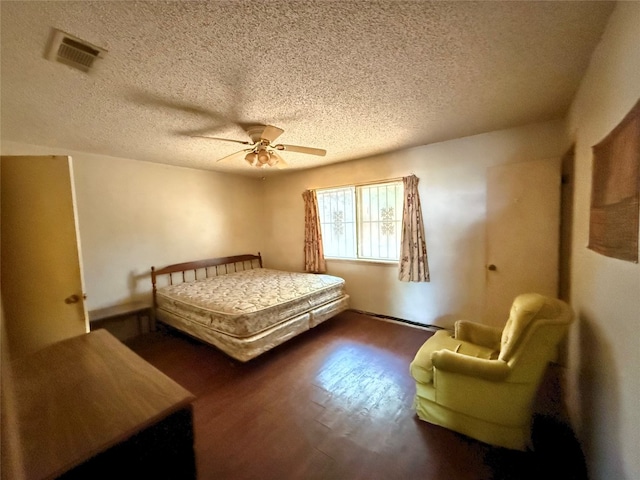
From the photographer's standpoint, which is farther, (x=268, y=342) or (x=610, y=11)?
(x=268, y=342)

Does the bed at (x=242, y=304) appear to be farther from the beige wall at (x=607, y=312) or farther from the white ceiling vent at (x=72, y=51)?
the beige wall at (x=607, y=312)

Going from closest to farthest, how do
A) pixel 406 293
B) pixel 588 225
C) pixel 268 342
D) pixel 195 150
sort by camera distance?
pixel 588 225
pixel 268 342
pixel 195 150
pixel 406 293

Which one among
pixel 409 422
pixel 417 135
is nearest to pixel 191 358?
pixel 409 422

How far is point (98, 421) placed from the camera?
2.44ft

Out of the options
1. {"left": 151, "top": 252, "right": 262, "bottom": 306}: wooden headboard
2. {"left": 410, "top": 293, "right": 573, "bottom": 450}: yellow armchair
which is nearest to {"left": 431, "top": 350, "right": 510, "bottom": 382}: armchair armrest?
{"left": 410, "top": 293, "right": 573, "bottom": 450}: yellow armchair

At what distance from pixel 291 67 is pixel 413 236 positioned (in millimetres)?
2432

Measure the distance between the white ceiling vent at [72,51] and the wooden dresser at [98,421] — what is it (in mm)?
1555

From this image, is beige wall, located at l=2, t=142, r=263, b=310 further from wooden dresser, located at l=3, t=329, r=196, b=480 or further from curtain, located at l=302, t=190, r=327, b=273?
wooden dresser, located at l=3, t=329, r=196, b=480

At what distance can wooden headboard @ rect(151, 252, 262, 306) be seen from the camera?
12.0 ft

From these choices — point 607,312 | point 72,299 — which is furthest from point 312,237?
point 607,312

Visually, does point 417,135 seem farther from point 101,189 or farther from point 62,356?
point 101,189

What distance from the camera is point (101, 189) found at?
311cm

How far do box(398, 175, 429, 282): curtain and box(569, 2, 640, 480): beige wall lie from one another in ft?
4.95

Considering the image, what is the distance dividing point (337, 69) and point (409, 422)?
2448 millimetres
